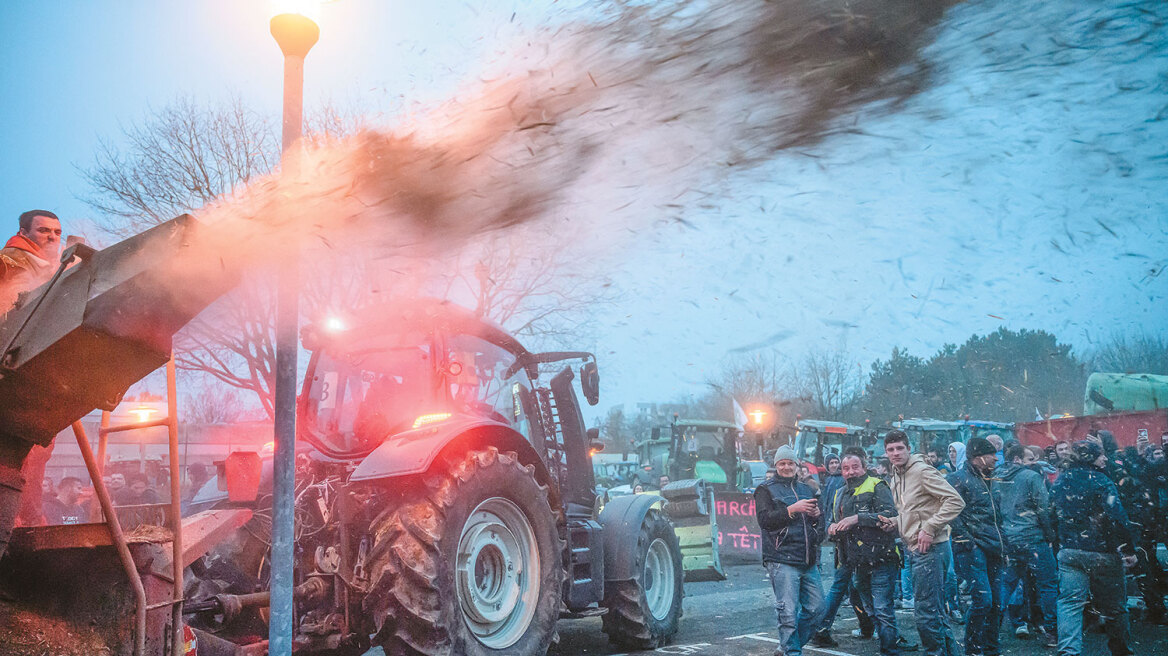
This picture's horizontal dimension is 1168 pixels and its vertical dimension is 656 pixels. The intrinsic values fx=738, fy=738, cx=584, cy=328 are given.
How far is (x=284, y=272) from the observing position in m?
4.23

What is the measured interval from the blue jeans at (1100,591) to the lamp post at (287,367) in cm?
657

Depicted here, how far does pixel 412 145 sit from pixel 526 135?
0.87 m

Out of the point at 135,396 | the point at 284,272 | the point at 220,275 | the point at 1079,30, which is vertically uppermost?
the point at 1079,30

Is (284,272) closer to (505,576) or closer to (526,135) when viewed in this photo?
(526,135)

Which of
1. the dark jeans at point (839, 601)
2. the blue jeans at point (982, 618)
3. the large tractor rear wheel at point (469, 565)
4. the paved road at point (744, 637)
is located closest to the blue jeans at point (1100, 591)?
the blue jeans at point (982, 618)

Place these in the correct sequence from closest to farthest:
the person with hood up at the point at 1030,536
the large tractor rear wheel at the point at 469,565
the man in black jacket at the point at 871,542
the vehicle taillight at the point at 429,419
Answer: the large tractor rear wheel at the point at 469,565 < the vehicle taillight at the point at 429,419 < the man in black jacket at the point at 871,542 < the person with hood up at the point at 1030,536

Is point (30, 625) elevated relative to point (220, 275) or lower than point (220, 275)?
lower

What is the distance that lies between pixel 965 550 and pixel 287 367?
6.80 m

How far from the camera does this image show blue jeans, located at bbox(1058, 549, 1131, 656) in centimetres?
667

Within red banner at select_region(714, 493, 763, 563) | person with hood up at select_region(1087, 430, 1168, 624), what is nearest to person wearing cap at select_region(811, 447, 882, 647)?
person with hood up at select_region(1087, 430, 1168, 624)

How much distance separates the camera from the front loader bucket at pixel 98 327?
102 inches

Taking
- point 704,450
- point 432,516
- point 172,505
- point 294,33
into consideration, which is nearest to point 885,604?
point 432,516

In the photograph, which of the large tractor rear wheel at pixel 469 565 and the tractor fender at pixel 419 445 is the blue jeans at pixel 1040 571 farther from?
the tractor fender at pixel 419 445

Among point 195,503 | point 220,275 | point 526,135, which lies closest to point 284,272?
point 220,275
